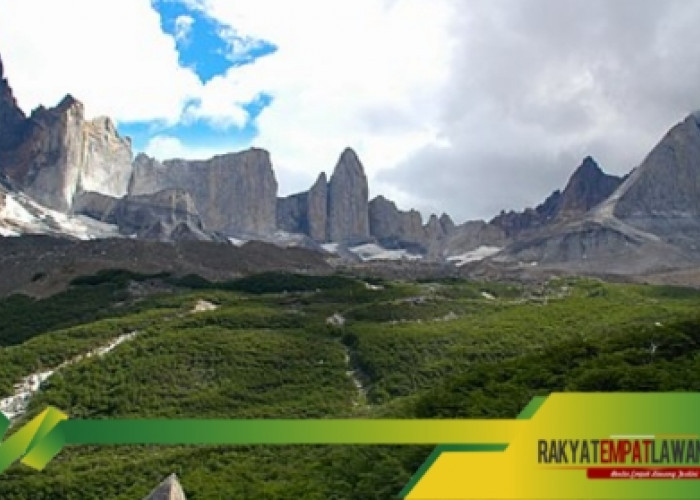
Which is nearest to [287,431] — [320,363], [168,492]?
[168,492]

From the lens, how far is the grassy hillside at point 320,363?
1022 inches

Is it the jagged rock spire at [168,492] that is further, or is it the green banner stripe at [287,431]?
the jagged rock spire at [168,492]

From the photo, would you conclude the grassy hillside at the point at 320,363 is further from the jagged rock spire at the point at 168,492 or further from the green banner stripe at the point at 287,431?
the green banner stripe at the point at 287,431

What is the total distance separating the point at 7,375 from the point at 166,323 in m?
18.3

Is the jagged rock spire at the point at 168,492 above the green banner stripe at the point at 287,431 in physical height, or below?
below

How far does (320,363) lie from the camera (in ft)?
230

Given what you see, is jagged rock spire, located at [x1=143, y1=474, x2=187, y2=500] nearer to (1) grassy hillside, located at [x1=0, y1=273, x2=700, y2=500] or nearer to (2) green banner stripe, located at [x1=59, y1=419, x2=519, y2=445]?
(1) grassy hillside, located at [x1=0, y1=273, x2=700, y2=500]

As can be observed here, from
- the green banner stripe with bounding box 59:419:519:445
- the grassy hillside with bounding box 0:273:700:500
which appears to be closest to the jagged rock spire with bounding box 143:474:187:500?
the grassy hillside with bounding box 0:273:700:500

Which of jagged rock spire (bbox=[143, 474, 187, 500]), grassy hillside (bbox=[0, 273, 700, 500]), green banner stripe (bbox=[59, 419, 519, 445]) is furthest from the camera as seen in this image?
grassy hillside (bbox=[0, 273, 700, 500])

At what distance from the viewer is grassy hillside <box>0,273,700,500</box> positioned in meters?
26.0

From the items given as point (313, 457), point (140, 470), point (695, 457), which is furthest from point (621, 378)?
point (140, 470)

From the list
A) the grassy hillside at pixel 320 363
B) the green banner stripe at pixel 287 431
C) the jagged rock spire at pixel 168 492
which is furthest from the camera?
the grassy hillside at pixel 320 363

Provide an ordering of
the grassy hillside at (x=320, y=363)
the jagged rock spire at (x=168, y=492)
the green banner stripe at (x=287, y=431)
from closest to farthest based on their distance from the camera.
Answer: the green banner stripe at (x=287, y=431)
the jagged rock spire at (x=168, y=492)
the grassy hillside at (x=320, y=363)

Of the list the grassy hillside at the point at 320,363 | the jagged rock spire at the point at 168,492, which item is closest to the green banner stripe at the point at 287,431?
the grassy hillside at the point at 320,363
